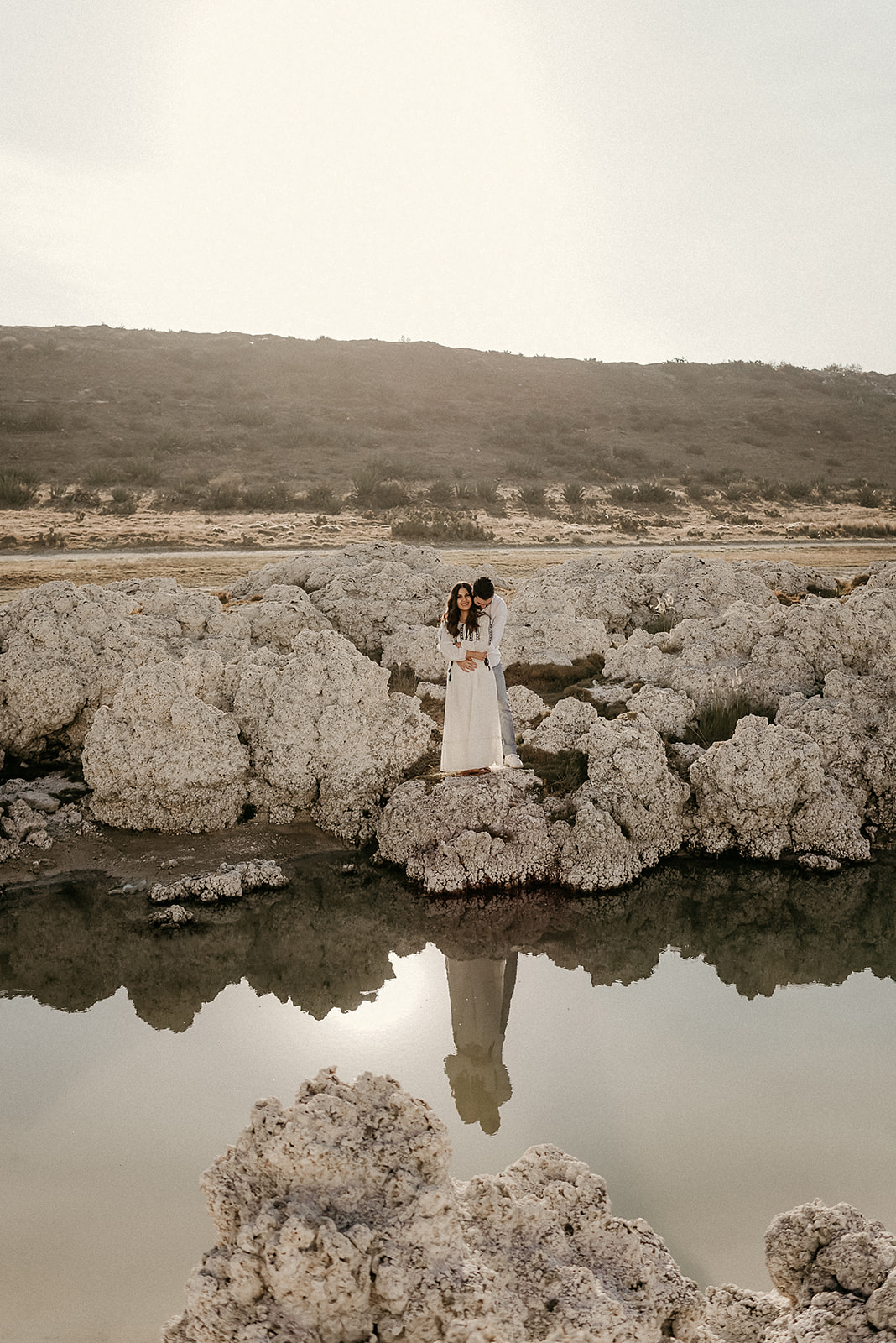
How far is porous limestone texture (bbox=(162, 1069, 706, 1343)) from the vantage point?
87.3 inches

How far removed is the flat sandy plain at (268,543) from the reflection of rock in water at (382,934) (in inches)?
203

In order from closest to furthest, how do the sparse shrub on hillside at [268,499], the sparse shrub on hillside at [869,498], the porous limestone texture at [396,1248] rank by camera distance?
the porous limestone texture at [396,1248] < the sparse shrub on hillside at [268,499] < the sparse shrub on hillside at [869,498]

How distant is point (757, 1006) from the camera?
4.73m

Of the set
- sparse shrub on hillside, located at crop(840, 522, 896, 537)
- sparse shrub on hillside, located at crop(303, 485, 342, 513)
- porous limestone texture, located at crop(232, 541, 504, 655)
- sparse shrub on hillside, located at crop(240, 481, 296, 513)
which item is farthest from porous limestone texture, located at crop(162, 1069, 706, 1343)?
sparse shrub on hillside, located at crop(840, 522, 896, 537)

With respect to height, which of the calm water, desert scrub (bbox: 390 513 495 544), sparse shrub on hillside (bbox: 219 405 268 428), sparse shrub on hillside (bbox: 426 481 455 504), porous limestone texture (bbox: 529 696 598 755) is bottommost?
the calm water

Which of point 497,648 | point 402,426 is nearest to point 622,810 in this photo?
point 497,648

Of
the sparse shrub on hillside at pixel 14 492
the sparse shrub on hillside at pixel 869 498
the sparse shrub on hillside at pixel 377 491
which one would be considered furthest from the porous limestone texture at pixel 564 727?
the sparse shrub on hillside at pixel 869 498

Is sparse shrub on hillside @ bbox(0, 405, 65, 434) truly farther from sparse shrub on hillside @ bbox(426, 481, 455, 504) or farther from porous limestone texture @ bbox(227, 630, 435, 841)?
porous limestone texture @ bbox(227, 630, 435, 841)

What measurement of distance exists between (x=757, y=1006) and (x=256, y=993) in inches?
97.0

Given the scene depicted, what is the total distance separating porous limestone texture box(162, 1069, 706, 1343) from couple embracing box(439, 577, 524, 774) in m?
3.14

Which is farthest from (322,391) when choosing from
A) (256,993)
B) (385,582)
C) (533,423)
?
(256,993)

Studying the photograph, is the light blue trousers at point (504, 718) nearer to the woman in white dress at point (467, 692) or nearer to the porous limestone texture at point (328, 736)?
the woman in white dress at point (467, 692)

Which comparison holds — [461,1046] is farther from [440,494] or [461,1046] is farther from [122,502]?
[440,494]

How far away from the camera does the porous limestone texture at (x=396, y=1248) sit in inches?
87.3
